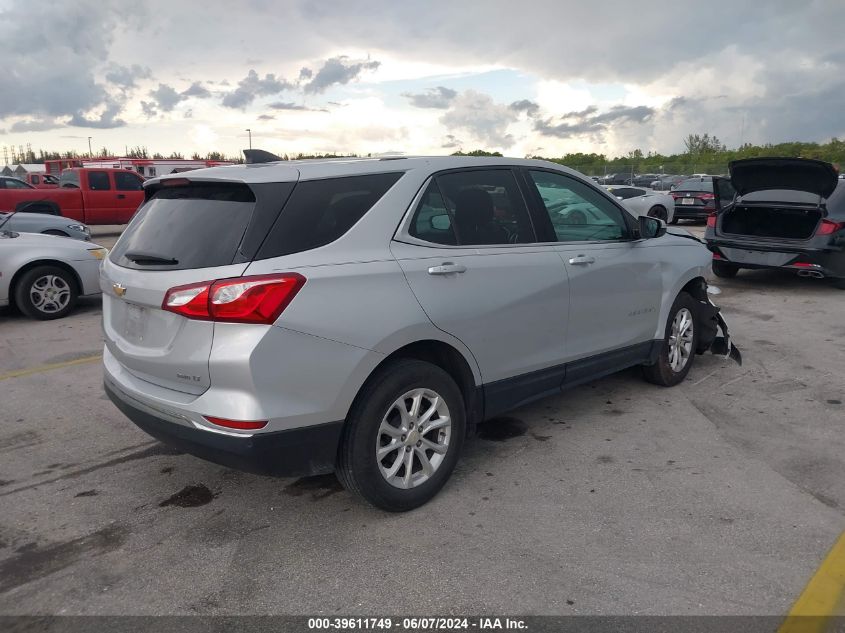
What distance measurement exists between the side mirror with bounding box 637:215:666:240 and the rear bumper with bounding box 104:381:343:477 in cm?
285

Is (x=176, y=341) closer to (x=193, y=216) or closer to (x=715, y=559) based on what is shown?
(x=193, y=216)

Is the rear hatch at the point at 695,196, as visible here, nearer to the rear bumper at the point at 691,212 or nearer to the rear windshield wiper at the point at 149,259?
the rear bumper at the point at 691,212

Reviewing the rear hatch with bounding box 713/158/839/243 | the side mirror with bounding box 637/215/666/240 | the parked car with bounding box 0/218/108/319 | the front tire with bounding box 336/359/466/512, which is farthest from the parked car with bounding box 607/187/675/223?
the front tire with bounding box 336/359/466/512

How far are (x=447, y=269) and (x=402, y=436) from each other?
869 millimetres

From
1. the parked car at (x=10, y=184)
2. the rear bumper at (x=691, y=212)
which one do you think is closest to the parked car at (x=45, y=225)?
the parked car at (x=10, y=184)

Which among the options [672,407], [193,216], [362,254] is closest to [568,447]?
[672,407]

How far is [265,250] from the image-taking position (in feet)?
9.86

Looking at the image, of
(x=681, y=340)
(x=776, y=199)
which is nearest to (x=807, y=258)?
(x=776, y=199)

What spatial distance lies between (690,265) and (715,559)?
9.34ft

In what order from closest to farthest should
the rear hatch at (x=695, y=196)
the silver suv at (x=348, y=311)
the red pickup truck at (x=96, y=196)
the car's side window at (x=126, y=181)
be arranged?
the silver suv at (x=348, y=311), the red pickup truck at (x=96, y=196), the car's side window at (x=126, y=181), the rear hatch at (x=695, y=196)

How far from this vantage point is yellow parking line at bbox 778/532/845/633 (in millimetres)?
2625

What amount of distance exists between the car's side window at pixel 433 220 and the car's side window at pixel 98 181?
1715 centimetres

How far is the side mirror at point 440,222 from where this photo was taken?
11.8 feet

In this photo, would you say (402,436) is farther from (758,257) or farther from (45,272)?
(758,257)
